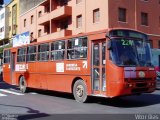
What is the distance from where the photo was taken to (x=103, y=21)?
30031 mm

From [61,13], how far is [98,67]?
87.4 ft

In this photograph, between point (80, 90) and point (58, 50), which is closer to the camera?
point (80, 90)

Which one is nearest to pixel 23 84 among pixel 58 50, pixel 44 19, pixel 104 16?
pixel 58 50

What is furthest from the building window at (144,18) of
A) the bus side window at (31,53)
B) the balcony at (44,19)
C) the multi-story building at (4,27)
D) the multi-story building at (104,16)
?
the multi-story building at (4,27)

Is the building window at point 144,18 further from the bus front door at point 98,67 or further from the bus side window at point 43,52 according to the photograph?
the bus front door at point 98,67

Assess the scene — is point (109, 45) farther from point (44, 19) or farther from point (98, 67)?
point (44, 19)

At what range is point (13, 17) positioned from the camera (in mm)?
65500

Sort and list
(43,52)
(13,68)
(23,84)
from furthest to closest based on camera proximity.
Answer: (13,68) → (23,84) → (43,52)

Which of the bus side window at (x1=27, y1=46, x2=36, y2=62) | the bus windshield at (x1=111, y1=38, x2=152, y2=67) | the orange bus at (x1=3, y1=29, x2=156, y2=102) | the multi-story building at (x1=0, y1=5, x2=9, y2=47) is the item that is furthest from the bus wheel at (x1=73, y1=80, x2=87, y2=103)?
the multi-story building at (x1=0, y1=5, x2=9, y2=47)

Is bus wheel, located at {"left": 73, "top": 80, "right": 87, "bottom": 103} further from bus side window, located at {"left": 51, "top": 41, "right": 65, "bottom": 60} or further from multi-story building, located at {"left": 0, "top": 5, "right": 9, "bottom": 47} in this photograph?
multi-story building, located at {"left": 0, "top": 5, "right": 9, "bottom": 47}

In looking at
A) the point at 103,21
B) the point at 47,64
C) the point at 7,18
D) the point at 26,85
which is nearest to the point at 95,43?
the point at 47,64

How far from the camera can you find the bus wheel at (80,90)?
1280 centimetres

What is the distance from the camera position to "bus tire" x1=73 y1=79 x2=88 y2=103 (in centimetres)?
1279

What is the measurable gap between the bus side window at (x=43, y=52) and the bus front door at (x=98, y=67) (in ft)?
12.7
